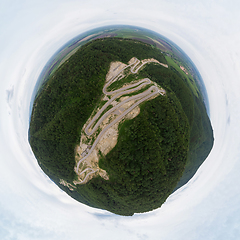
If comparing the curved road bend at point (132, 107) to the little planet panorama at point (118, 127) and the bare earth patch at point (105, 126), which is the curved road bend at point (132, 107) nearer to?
the bare earth patch at point (105, 126)

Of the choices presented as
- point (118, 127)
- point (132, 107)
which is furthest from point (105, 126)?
point (132, 107)

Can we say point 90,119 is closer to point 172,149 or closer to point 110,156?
point 110,156

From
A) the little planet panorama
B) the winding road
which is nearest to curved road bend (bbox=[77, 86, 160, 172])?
the winding road

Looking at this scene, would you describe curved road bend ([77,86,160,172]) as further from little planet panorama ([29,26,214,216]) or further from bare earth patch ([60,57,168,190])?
little planet panorama ([29,26,214,216])

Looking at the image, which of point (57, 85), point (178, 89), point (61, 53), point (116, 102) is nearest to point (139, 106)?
point (116, 102)

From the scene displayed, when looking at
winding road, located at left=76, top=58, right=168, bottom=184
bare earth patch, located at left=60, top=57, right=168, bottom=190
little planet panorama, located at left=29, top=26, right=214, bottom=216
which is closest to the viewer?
little planet panorama, located at left=29, top=26, right=214, bottom=216

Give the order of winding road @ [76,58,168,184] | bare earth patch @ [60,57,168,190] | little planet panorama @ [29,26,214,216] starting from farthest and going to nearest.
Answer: winding road @ [76,58,168,184] → bare earth patch @ [60,57,168,190] → little planet panorama @ [29,26,214,216]

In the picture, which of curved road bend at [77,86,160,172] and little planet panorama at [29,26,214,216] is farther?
curved road bend at [77,86,160,172]

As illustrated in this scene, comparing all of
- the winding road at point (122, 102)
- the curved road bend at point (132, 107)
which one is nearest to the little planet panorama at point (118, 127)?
the winding road at point (122, 102)
